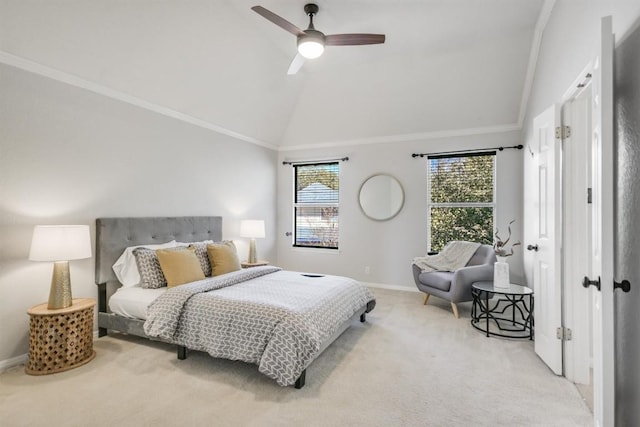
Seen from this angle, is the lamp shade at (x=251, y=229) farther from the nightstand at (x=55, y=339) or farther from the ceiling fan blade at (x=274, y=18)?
the ceiling fan blade at (x=274, y=18)

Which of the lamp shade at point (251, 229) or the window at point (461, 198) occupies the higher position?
the window at point (461, 198)

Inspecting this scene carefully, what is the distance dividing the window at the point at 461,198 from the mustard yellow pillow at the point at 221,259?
3016 mm

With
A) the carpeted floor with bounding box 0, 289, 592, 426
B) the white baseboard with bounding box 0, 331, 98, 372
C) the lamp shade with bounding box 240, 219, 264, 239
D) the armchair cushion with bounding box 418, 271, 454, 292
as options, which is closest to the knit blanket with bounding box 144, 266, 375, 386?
the carpeted floor with bounding box 0, 289, 592, 426

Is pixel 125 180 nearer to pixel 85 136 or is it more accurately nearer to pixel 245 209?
pixel 85 136

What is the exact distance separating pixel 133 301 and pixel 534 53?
500cm

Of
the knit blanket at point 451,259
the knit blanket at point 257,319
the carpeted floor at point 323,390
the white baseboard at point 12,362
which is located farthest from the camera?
the knit blanket at point 451,259

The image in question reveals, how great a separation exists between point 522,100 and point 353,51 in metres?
2.29

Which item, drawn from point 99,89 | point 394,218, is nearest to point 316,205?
point 394,218

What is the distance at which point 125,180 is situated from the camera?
11.4 ft

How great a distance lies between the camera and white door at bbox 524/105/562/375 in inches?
96.6

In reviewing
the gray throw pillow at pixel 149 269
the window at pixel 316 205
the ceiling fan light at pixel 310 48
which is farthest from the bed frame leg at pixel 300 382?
the window at pixel 316 205

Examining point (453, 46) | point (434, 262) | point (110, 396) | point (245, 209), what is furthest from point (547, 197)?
point (245, 209)

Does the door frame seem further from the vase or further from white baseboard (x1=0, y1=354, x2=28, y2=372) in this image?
white baseboard (x1=0, y1=354, x2=28, y2=372)

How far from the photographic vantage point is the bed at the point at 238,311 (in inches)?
89.4
